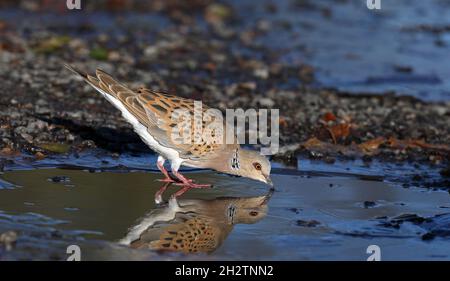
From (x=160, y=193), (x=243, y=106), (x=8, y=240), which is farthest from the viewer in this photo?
(x=243, y=106)

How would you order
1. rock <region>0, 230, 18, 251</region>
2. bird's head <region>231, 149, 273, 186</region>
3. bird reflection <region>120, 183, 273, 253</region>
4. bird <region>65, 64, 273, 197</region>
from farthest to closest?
bird <region>65, 64, 273, 197</region>
bird's head <region>231, 149, 273, 186</region>
bird reflection <region>120, 183, 273, 253</region>
rock <region>0, 230, 18, 251</region>

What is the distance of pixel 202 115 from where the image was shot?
9.05 m

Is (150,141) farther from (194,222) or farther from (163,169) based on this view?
(194,222)

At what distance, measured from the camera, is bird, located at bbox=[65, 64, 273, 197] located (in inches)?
352

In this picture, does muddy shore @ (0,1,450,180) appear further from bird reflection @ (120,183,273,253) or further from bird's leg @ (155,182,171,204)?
bird reflection @ (120,183,273,253)

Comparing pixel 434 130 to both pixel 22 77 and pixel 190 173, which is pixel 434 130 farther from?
pixel 22 77

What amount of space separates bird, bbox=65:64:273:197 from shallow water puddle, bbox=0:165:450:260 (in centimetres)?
21

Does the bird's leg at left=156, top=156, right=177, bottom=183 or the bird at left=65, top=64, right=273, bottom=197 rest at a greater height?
the bird at left=65, top=64, right=273, bottom=197

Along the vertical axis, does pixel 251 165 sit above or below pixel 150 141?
below

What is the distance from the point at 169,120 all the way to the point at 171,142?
0.76ft

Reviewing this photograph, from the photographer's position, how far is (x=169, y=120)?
29.6ft

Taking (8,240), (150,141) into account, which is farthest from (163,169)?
(8,240)

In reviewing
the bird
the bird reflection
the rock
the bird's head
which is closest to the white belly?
the bird
